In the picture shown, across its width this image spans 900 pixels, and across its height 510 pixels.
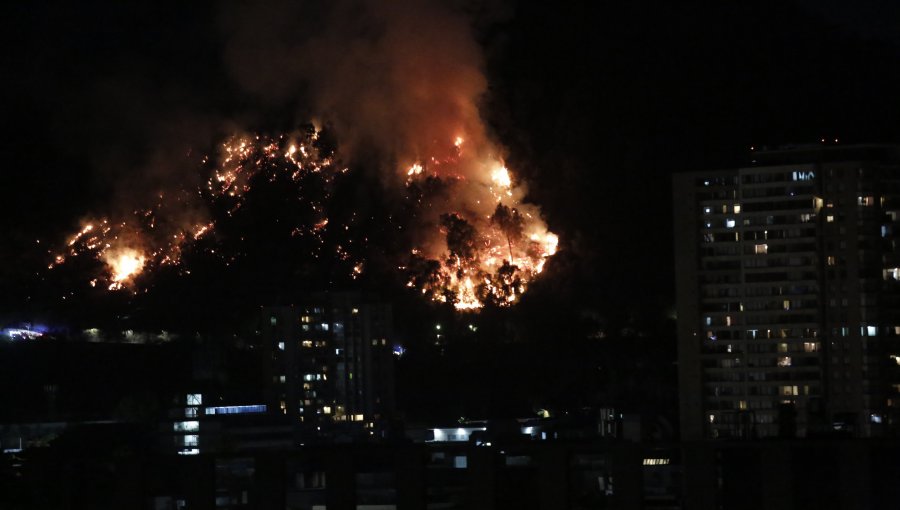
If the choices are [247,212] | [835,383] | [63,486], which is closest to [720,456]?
[63,486]

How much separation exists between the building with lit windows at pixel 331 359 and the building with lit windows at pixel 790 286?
10.8 meters

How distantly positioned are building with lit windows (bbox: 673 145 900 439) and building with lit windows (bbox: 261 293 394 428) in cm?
1081

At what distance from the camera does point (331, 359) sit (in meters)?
44.9

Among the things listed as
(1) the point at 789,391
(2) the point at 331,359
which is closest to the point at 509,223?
(2) the point at 331,359

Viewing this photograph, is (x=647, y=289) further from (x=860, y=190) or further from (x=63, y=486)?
(x=63, y=486)

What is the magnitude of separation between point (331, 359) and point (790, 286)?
14231mm

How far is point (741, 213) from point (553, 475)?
29.6 m

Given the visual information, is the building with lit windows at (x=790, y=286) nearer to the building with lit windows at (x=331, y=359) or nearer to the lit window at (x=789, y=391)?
the lit window at (x=789, y=391)

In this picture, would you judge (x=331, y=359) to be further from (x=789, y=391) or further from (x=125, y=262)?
(x=125, y=262)

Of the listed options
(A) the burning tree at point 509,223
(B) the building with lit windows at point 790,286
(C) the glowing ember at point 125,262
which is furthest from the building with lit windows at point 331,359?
(C) the glowing ember at point 125,262

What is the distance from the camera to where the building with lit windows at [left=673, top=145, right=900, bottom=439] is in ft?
113

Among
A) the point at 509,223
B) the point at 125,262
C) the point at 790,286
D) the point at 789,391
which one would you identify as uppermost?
the point at 509,223

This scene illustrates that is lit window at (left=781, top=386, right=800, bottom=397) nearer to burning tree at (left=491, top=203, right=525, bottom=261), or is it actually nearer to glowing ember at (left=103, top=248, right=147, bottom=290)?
burning tree at (left=491, top=203, right=525, bottom=261)

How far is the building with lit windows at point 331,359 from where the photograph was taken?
43.7 meters
